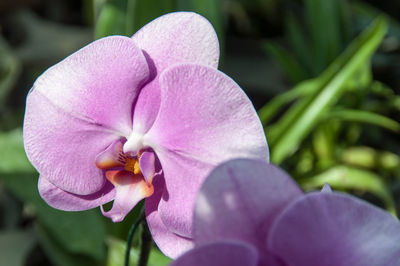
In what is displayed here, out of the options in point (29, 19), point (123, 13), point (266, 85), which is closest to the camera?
point (123, 13)

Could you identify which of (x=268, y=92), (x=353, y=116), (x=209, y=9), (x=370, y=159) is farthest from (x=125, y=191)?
(x=268, y=92)

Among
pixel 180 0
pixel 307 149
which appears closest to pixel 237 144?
pixel 180 0

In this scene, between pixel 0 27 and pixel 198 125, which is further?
pixel 0 27

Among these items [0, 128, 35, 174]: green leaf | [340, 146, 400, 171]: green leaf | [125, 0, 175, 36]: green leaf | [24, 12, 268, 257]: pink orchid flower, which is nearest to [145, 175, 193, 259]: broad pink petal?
[24, 12, 268, 257]: pink orchid flower

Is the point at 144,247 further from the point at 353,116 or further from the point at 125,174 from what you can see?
the point at 353,116

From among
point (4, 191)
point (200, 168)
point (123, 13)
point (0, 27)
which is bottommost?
point (4, 191)

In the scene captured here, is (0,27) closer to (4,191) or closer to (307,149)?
(4,191)
